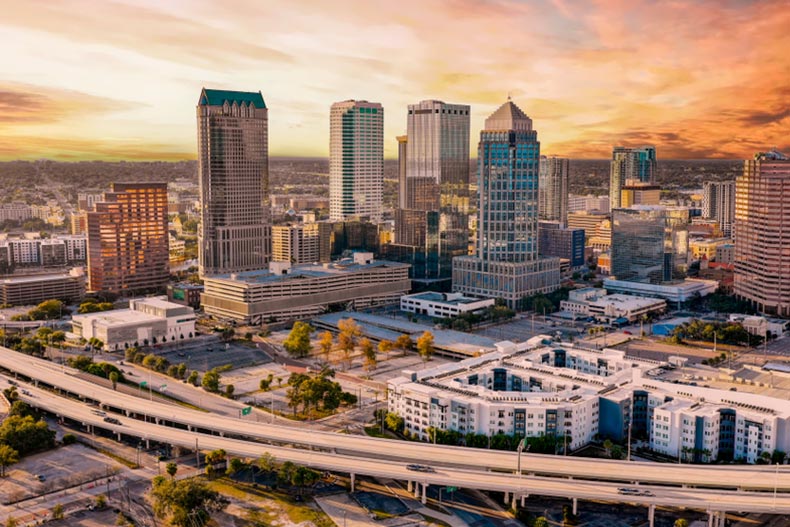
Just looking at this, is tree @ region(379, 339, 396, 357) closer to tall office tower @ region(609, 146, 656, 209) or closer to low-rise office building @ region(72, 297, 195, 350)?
low-rise office building @ region(72, 297, 195, 350)

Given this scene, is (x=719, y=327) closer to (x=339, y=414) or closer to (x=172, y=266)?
(x=339, y=414)

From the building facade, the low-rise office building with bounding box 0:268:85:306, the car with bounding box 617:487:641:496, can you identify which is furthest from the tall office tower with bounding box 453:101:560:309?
the car with bounding box 617:487:641:496

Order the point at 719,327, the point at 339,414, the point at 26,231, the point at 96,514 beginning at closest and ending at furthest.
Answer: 1. the point at 96,514
2. the point at 339,414
3. the point at 719,327
4. the point at 26,231

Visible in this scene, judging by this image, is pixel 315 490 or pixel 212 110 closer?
pixel 315 490

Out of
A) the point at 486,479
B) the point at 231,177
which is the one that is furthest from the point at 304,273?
the point at 486,479

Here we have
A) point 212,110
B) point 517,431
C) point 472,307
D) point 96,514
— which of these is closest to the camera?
point 96,514

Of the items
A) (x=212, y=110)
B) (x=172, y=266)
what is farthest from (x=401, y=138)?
(x=172, y=266)
